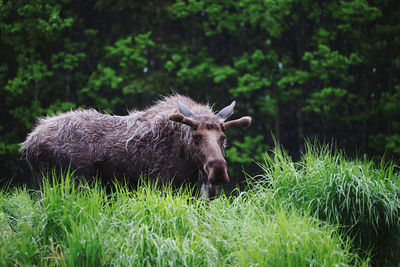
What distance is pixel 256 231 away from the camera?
13.5 feet

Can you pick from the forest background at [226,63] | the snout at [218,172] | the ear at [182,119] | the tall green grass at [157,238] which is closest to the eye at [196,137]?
the ear at [182,119]

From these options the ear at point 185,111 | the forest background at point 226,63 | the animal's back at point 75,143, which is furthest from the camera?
the forest background at point 226,63

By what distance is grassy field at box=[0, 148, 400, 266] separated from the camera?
390 cm

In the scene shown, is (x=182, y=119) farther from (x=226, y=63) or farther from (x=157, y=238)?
(x=226, y=63)

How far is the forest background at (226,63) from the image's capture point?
44.6 ft

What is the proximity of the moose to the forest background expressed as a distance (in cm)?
720

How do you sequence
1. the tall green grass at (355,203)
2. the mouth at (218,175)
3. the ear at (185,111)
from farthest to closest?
the ear at (185,111) → the mouth at (218,175) → the tall green grass at (355,203)

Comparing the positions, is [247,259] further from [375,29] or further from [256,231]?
[375,29]

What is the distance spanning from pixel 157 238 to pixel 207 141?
5.31 feet

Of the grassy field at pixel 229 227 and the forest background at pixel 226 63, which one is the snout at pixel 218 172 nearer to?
the grassy field at pixel 229 227

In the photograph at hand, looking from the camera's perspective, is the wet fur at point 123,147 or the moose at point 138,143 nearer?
the moose at point 138,143

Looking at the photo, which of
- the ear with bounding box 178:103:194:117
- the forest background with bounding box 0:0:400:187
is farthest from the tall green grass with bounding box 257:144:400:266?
the forest background with bounding box 0:0:400:187

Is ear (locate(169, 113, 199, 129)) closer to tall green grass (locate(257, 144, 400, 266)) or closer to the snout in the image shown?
the snout

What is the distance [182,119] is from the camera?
17.8 feet
